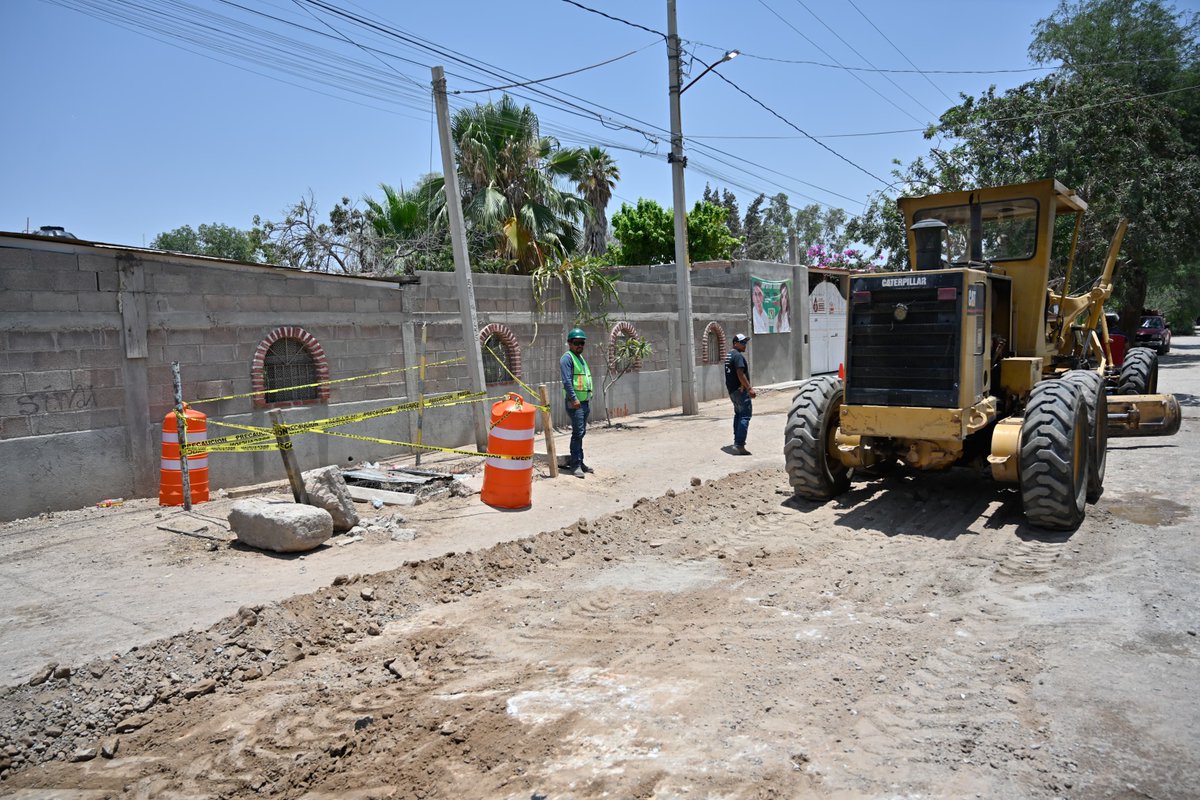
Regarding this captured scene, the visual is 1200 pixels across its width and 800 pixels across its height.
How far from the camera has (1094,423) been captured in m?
7.65

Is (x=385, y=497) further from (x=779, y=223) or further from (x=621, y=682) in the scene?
(x=779, y=223)

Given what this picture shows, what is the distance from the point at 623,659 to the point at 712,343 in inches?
665

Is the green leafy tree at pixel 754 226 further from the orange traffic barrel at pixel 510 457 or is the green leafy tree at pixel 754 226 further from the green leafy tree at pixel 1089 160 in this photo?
the orange traffic barrel at pixel 510 457

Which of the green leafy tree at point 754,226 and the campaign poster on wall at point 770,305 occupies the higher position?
the green leafy tree at point 754,226

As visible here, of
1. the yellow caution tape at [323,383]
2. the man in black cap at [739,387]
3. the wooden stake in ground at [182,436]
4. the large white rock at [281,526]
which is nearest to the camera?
the large white rock at [281,526]

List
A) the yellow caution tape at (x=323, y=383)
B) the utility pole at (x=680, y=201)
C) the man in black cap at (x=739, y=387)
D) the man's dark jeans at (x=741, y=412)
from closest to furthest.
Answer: the yellow caution tape at (x=323, y=383) → the man in black cap at (x=739, y=387) → the man's dark jeans at (x=741, y=412) → the utility pole at (x=680, y=201)

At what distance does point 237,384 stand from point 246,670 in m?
6.44

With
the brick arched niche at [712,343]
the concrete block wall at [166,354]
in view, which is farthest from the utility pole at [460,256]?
the brick arched niche at [712,343]

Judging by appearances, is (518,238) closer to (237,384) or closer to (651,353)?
(651,353)

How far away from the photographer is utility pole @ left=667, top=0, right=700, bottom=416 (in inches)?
676

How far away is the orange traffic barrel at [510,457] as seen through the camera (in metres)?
8.38

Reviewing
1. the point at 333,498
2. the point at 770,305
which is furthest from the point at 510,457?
the point at 770,305

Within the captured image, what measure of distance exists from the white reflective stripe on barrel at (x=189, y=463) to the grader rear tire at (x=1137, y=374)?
39.8ft

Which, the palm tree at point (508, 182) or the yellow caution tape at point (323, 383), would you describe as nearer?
the yellow caution tape at point (323, 383)
